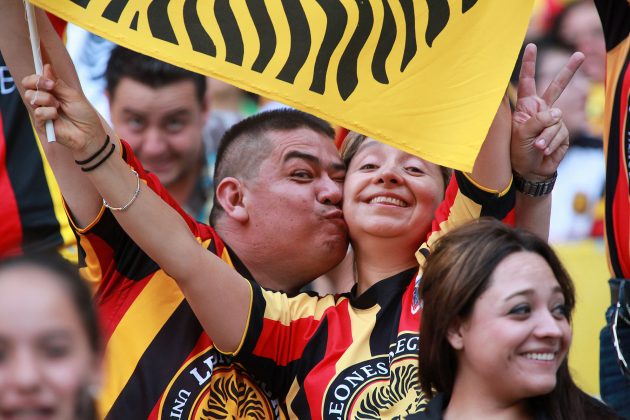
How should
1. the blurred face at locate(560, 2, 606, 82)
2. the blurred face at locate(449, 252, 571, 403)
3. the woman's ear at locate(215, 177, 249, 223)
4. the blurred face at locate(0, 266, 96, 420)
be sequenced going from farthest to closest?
the blurred face at locate(560, 2, 606, 82), the woman's ear at locate(215, 177, 249, 223), the blurred face at locate(449, 252, 571, 403), the blurred face at locate(0, 266, 96, 420)

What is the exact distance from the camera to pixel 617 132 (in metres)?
3.66

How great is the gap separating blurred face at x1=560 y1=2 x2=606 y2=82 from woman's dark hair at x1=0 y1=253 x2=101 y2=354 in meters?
4.86

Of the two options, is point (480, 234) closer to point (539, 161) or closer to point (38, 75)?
point (539, 161)

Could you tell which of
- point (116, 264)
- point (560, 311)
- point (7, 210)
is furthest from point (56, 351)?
point (7, 210)

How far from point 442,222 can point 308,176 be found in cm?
60

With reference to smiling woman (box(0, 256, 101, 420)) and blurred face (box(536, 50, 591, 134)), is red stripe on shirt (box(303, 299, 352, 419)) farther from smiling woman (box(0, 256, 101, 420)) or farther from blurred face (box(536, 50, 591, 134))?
blurred face (box(536, 50, 591, 134))

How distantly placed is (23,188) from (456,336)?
233 centimetres

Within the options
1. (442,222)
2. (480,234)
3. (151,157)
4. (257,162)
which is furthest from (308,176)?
(151,157)

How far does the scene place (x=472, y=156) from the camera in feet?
11.1

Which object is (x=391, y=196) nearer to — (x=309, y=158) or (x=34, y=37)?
(x=309, y=158)

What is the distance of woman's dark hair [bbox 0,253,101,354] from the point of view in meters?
1.89

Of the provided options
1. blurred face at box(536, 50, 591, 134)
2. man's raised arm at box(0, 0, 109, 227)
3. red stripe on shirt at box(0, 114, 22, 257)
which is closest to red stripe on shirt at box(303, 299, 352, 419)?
man's raised arm at box(0, 0, 109, 227)

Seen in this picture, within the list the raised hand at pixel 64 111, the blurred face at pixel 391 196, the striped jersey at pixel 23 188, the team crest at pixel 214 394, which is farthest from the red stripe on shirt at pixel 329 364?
the striped jersey at pixel 23 188

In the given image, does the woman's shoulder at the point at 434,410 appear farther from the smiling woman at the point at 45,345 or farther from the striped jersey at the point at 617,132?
the smiling woman at the point at 45,345
